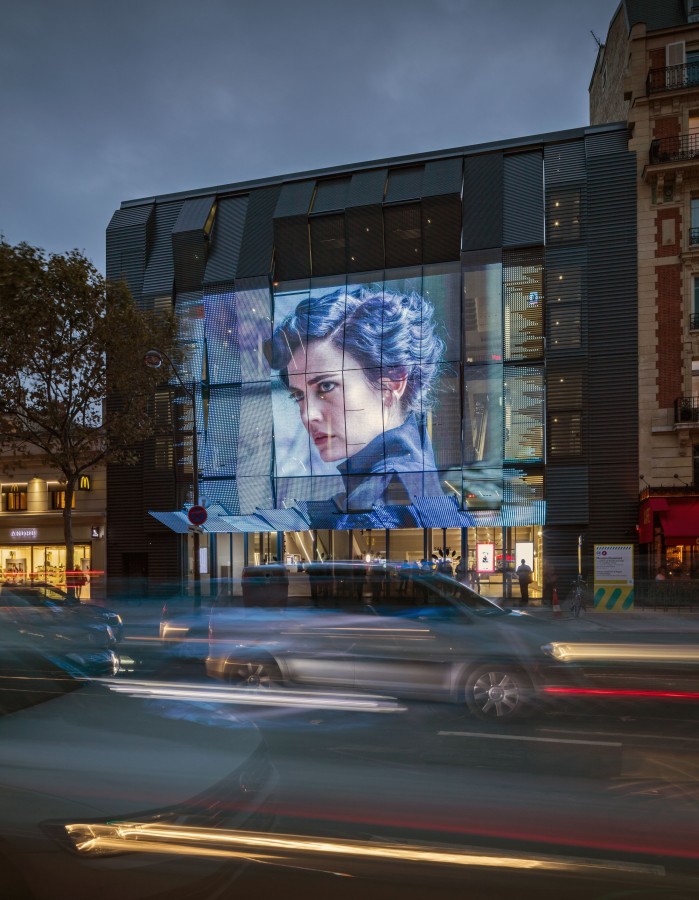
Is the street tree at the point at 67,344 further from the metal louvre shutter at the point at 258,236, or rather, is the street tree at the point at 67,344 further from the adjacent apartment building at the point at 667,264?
the adjacent apartment building at the point at 667,264

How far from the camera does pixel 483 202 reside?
27.3 meters

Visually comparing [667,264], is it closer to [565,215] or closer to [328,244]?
[565,215]

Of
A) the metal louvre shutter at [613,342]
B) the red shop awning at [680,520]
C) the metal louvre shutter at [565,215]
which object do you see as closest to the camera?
the red shop awning at [680,520]

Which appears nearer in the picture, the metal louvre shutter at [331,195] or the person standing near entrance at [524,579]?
the person standing near entrance at [524,579]

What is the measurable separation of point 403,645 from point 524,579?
17.6 m

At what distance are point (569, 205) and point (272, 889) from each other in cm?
2717

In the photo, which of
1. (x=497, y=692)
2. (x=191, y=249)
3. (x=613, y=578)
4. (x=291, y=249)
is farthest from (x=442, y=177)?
(x=497, y=692)

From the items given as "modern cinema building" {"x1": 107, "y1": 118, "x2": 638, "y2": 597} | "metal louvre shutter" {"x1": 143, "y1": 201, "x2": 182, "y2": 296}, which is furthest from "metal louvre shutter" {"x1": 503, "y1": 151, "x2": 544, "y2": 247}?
"metal louvre shutter" {"x1": 143, "y1": 201, "x2": 182, "y2": 296}

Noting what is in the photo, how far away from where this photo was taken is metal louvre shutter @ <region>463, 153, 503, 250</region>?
88.5 feet

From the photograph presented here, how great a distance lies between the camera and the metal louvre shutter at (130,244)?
30781 millimetres

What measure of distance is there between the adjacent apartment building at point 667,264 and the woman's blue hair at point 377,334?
25.4ft

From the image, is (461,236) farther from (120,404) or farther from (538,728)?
(538,728)

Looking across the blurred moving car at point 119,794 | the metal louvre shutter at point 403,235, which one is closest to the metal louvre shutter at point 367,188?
the metal louvre shutter at point 403,235

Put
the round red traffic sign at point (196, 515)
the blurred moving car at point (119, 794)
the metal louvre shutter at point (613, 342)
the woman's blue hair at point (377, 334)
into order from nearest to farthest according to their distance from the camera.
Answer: the blurred moving car at point (119, 794) < the round red traffic sign at point (196, 515) < the metal louvre shutter at point (613, 342) < the woman's blue hair at point (377, 334)
